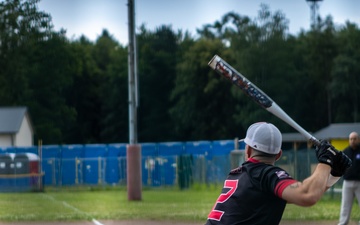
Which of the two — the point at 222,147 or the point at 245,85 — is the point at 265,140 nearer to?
the point at 245,85

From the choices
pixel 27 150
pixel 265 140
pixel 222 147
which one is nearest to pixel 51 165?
pixel 27 150

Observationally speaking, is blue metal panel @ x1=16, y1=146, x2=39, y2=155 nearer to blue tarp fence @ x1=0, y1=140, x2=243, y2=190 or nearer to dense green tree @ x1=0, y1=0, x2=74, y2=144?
blue tarp fence @ x1=0, y1=140, x2=243, y2=190

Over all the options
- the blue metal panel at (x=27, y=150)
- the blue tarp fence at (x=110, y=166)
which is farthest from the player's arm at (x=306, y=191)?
the blue tarp fence at (x=110, y=166)

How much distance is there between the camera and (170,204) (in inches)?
813

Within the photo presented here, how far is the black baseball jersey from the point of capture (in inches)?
181

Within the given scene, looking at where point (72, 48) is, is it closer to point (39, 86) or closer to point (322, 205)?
point (39, 86)

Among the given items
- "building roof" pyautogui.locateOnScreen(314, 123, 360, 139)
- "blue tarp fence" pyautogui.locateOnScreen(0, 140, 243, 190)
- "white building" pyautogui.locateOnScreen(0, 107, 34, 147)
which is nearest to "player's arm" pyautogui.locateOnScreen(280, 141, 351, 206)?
"white building" pyautogui.locateOnScreen(0, 107, 34, 147)

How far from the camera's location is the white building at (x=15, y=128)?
20.1 m

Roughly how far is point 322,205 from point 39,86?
735 centimetres

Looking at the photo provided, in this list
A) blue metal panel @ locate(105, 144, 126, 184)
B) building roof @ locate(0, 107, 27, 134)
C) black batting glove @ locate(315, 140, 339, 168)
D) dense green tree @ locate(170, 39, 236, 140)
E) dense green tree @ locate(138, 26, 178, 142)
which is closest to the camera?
black batting glove @ locate(315, 140, 339, 168)

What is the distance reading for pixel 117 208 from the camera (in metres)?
19.2

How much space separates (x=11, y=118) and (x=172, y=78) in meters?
17.8

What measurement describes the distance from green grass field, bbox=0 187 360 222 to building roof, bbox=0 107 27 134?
1903 mm

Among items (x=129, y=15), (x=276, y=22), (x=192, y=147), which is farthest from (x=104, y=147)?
(x=276, y=22)
